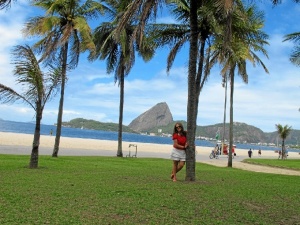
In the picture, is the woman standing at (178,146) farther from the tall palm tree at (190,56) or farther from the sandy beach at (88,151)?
the sandy beach at (88,151)

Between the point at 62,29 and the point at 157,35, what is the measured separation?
985 centimetres

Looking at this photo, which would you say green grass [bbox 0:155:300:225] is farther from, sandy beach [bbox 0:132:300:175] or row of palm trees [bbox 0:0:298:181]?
sandy beach [bbox 0:132:300:175]

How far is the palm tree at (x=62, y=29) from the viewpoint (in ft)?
64.6

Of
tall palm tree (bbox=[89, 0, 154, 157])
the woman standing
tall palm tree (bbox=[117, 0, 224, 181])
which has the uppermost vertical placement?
tall palm tree (bbox=[89, 0, 154, 157])

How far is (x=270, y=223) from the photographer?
570 cm

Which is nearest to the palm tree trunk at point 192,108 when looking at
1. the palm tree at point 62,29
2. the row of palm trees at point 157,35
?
the row of palm trees at point 157,35

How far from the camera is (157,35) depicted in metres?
12.9

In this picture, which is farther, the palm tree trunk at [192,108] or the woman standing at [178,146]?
the palm tree trunk at [192,108]

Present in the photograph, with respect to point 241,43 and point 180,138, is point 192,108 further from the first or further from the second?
point 241,43

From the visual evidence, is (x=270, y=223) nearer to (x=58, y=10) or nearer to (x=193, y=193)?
(x=193, y=193)

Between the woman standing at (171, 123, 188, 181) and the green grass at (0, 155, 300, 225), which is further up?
the woman standing at (171, 123, 188, 181)

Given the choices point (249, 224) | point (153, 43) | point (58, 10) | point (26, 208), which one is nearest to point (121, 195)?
point (26, 208)

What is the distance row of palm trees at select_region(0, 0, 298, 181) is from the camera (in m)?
10.1

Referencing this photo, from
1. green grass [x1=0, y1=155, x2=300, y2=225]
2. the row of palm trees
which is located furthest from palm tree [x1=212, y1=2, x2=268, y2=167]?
green grass [x1=0, y1=155, x2=300, y2=225]
